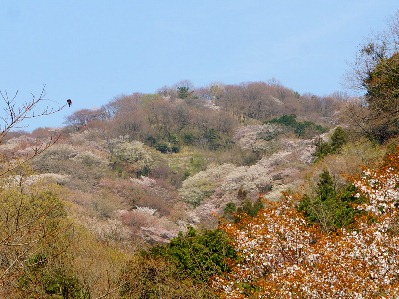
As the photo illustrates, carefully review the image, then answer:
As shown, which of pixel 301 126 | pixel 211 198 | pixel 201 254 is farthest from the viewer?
pixel 301 126

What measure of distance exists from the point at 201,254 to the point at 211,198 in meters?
29.5

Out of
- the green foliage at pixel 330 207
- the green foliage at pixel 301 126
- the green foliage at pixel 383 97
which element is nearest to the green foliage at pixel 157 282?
the green foliage at pixel 330 207

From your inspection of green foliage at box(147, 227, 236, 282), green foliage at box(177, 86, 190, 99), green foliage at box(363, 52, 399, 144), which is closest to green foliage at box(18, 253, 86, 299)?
green foliage at box(147, 227, 236, 282)

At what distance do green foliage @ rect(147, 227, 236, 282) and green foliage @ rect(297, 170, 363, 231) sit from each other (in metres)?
2.54

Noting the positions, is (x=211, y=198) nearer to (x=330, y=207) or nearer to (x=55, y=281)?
(x=330, y=207)

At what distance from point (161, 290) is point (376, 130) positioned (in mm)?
16504

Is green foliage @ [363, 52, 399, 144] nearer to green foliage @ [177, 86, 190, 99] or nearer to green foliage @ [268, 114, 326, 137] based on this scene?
green foliage @ [268, 114, 326, 137]

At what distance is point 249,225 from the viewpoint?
11.9m

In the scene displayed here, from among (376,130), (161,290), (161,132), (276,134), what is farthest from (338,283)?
(161,132)

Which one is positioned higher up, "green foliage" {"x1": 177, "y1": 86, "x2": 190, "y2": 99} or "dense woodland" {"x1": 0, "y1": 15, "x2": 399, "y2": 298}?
"green foliage" {"x1": 177, "y1": 86, "x2": 190, "y2": 99}

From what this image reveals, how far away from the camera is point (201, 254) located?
15477 mm

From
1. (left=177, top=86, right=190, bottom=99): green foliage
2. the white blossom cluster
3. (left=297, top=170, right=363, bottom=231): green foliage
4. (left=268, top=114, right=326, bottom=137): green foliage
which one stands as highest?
(left=177, top=86, right=190, bottom=99): green foliage

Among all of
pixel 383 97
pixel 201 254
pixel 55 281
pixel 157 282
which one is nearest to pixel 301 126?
pixel 383 97

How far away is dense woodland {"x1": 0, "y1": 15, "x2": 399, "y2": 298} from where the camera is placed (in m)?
9.41
